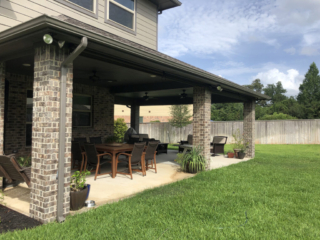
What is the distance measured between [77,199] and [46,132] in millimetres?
1206

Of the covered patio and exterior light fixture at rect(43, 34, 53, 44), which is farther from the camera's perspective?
the covered patio

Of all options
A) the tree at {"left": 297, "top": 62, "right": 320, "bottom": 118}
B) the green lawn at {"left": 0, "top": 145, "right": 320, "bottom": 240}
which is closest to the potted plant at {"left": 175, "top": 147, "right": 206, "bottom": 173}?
the green lawn at {"left": 0, "top": 145, "right": 320, "bottom": 240}

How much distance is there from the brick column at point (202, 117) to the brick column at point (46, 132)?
4.62 metres

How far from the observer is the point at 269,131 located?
60.3ft

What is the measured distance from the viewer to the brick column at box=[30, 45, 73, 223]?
3.34 metres

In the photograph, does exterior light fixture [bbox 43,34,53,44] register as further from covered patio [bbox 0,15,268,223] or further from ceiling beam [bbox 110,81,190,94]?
ceiling beam [bbox 110,81,190,94]

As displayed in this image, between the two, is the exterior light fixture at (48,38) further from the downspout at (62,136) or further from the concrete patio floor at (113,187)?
the concrete patio floor at (113,187)

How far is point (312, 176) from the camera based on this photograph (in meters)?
6.66

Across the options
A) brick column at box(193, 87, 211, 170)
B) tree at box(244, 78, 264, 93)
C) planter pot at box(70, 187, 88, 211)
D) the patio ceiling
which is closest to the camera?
the patio ceiling

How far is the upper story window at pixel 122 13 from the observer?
6879 mm

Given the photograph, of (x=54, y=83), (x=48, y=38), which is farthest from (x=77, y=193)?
(x=48, y=38)

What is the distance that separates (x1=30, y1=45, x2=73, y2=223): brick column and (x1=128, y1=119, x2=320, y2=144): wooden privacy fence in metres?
16.6

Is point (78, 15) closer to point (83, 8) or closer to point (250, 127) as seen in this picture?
point (83, 8)

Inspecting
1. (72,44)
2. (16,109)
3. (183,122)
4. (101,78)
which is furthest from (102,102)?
(183,122)
